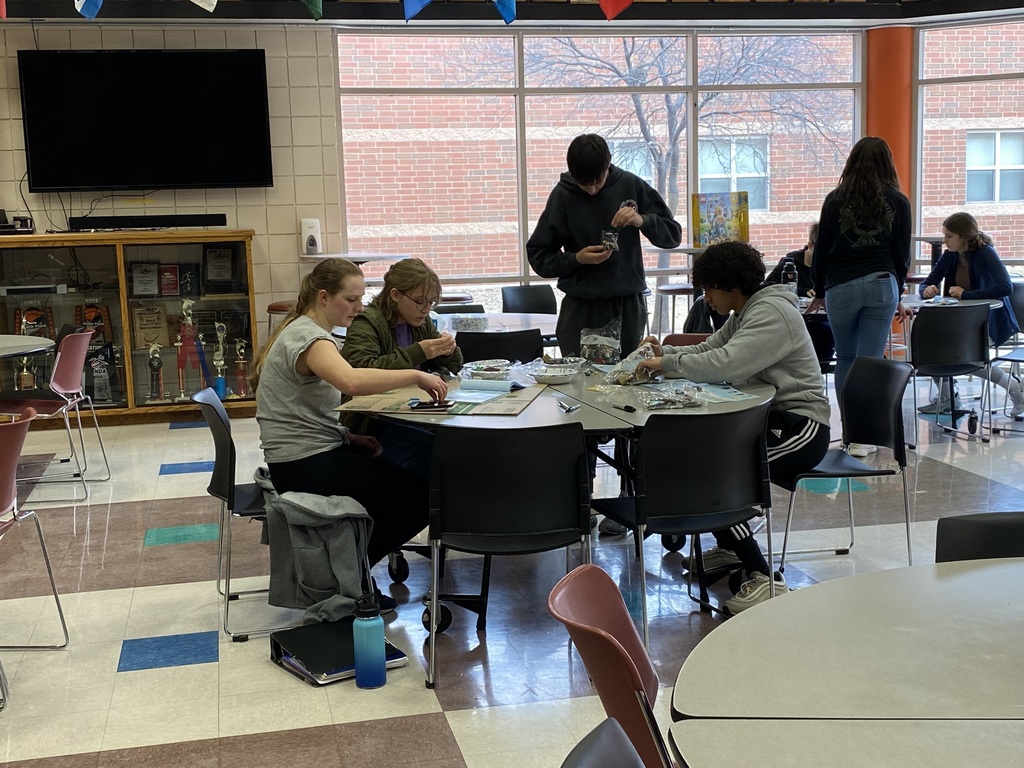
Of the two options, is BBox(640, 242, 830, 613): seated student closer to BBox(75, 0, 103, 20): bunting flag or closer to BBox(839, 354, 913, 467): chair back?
BBox(839, 354, 913, 467): chair back

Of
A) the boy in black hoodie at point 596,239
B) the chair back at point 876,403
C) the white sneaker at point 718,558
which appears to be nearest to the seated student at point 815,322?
the boy in black hoodie at point 596,239

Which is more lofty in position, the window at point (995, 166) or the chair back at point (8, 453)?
the window at point (995, 166)

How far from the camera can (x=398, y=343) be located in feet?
13.4

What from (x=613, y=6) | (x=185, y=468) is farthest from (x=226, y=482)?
(x=613, y=6)

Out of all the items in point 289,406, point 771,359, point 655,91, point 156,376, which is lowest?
point 156,376

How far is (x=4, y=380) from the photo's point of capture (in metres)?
7.58

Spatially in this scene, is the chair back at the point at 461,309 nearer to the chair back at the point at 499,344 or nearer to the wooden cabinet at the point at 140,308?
the wooden cabinet at the point at 140,308

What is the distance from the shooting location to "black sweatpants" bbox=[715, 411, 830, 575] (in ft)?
12.2

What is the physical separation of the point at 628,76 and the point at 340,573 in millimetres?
6568

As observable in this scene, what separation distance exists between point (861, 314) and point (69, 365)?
4.21 metres

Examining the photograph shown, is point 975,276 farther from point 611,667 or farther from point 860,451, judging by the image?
point 611,667

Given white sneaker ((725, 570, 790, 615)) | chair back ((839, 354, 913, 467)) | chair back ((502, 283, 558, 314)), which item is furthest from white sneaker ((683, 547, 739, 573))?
chair back ((502, 283, 558, 314))

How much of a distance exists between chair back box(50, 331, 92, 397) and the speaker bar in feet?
7.41

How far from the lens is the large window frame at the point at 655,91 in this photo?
8781 millimetres
